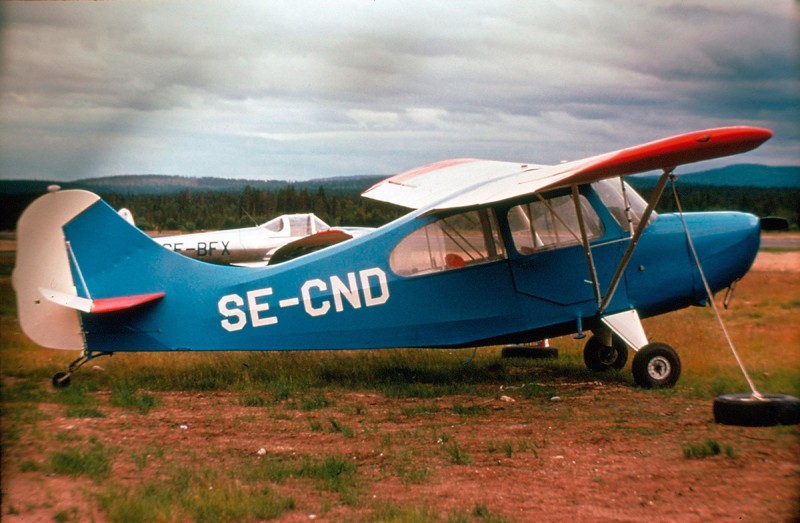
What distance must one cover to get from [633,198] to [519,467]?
416cm

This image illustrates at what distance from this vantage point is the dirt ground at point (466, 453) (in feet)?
15.6

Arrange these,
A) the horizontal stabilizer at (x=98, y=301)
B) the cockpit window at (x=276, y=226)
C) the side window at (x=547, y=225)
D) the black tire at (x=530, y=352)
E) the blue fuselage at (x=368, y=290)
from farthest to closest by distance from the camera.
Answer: the cockpit window at (x=276, y=226), the black tire at (x=530, y=352), the side window at (x=547, y=225), the blue fuselage at (x=368, y=290), the horizontal stabilizer at (x=98, y=301)

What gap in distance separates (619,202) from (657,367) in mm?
1841

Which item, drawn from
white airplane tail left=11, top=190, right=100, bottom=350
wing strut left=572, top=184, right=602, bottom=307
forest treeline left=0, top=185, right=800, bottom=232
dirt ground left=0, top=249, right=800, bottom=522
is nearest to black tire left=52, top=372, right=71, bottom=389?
dirt ground left=0, top=249, right=800, bottom=522

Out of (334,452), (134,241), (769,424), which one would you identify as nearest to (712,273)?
(769,424)

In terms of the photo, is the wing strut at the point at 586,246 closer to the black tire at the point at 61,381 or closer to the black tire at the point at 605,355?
the black tire at the point at 605,355

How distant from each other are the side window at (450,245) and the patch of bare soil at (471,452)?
1.42 meters

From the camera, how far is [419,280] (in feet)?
26.5

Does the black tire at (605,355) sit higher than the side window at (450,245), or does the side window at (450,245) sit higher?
the side window at (450,245)

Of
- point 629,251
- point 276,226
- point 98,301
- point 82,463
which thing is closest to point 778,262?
point 276,226

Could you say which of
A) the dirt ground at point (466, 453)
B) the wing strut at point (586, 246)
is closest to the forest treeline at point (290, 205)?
the wing strut at point (586, 246)

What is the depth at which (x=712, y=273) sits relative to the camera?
8.59 meters

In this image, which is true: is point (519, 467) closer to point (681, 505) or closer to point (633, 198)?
point (681, 505)

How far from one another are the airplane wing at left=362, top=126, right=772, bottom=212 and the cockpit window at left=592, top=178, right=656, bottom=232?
0.77 meters
